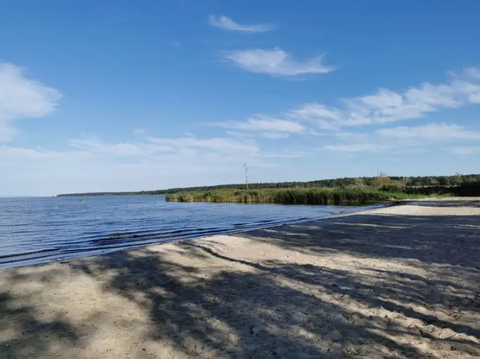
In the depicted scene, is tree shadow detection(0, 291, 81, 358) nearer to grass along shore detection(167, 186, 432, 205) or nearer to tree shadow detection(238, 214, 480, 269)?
tree shadow detection(238, 214, 480, 269)

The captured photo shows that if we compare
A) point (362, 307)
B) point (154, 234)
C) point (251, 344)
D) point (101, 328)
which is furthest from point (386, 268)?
point (154, 234)

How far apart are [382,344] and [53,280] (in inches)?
257

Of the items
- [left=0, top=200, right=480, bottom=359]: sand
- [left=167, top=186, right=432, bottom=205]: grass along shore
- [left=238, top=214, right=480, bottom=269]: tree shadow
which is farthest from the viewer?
[left=167, top=186, right=432, bottom=205]: grass along shore

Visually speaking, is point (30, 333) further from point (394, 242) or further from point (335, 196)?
point (335, 196)

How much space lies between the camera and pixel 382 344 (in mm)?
4102

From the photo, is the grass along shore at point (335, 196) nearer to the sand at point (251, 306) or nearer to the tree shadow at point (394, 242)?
the tree shadow at point (394, 242)

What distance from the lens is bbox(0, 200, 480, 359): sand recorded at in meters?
4.14

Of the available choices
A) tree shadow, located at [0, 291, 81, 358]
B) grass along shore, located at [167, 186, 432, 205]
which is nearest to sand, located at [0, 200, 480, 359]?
tree shadow, located at [0, 291, 81, 358]

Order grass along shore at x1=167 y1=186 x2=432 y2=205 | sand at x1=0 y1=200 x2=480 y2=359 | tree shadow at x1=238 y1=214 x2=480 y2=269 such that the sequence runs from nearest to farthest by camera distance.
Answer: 1. sand at x1=0 y1=200 x2=480 y2=359
2. tree shadow at x1=238 y1=214 x2=480 y2=269
3. grass along shore at x1=167 y1=186 x2=432 y2=205

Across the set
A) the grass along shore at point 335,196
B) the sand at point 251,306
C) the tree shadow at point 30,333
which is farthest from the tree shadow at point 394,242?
the grass along shore at point 335,196

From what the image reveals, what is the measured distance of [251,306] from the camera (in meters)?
5.59

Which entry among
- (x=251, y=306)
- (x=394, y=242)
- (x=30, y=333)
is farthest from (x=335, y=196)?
(x=30, y=333)

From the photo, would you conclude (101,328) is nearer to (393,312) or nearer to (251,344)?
(251,344)

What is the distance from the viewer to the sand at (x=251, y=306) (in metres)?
4.14
